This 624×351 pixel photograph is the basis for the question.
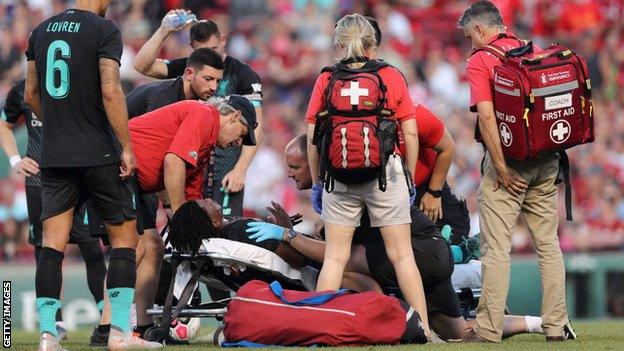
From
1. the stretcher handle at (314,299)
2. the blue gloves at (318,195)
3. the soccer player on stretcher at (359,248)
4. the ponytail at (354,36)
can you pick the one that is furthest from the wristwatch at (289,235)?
the ponytail at (354,36)

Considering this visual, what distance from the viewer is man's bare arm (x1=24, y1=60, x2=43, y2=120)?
866cm

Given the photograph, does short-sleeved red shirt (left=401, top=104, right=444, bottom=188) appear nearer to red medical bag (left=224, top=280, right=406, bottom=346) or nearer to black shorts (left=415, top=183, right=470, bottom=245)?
black shorts (left=415, top=183, right=470, bottom=245)

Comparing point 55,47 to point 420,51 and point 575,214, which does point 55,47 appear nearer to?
point 575,214

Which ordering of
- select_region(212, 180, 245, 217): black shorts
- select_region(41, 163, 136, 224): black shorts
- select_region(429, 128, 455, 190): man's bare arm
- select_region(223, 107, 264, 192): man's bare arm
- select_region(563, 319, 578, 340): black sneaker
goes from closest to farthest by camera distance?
→ select_region(41, 163, 136, 224): black shorts
select_region(563, 319, 578, 340): black sneaker
select_region(429, 128, 455, 190): man's bare arm
select_region(223, 107, 264, 192): man's bare arm
select_region(212, 180, 245, 217): black shorts

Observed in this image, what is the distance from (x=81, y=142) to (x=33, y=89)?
61cm

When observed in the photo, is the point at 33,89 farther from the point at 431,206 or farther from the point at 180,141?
the point at 431,206

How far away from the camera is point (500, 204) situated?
30.8 feet

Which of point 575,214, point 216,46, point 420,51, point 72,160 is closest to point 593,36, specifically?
point 420,51

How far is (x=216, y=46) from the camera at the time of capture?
11.3 meters

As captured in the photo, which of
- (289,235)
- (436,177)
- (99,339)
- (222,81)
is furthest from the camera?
(222,81)

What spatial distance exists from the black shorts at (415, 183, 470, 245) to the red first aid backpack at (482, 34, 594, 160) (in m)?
1.42

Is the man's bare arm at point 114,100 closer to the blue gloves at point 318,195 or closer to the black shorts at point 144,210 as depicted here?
the black shorts at point 144,210

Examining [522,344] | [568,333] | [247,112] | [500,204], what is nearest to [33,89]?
[247,112]

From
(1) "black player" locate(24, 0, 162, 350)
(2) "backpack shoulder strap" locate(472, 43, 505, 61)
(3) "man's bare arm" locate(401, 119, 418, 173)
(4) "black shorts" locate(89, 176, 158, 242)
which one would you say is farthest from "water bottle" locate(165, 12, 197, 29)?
(2) "backpack shoulder strap" locate(472, 43, 505, 61)
